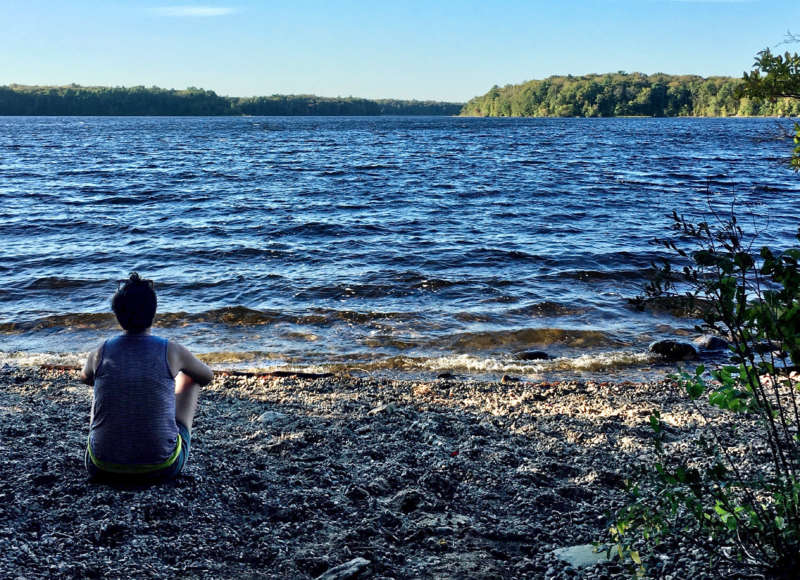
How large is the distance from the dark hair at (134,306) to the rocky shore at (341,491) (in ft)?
4.14

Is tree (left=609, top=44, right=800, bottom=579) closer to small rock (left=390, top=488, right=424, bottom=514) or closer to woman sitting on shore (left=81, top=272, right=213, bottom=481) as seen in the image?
small rock (left=390, top=488, right=424, bottom=514)

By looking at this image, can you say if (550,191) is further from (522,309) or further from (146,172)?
(146,172)

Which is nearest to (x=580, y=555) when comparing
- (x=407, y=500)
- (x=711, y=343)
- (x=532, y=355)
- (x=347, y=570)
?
(x=407, y=500)

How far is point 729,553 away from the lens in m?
3.62

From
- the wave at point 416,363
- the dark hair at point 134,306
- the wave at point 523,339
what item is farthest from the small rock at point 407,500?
the wave at point 523,339

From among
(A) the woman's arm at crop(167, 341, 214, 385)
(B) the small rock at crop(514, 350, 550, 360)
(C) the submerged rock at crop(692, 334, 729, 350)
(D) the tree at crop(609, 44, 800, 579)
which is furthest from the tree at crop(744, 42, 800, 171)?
(C) the submerged rock at crop(692, 334, 729, 350)

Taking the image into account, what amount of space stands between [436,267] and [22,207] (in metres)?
18.2

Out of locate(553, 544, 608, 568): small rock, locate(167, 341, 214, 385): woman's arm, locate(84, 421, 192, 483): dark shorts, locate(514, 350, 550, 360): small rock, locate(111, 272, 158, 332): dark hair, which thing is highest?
locate(111, 272, 158, 332): dark hair

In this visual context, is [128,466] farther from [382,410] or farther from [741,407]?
[741,407]

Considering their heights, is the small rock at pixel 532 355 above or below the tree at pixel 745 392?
below

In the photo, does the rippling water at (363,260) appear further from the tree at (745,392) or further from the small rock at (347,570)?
the small rock at (347,570)

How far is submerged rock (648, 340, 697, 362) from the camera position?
955 cm

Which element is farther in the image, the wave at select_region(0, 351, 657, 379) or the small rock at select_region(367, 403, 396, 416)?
the wave at select_region(0, 351, 657, 379)

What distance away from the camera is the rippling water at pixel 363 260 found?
33.4 ft
